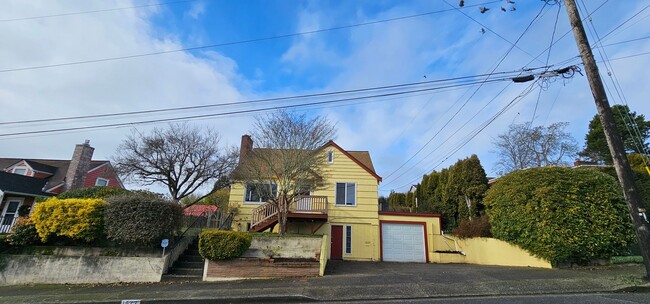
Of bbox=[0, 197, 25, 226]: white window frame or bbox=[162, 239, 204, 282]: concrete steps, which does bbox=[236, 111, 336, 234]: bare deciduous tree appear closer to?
bbox=[162, 239, 204, 282]: concrete steps

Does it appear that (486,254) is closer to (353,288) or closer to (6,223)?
(353,288)

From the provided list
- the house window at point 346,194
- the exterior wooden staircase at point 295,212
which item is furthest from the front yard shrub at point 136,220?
the house window at point 346,194

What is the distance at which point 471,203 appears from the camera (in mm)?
15273

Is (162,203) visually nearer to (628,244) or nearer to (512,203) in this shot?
(512,203)

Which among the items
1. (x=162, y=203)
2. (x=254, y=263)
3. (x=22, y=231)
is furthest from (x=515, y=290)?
(x=22, y=231)

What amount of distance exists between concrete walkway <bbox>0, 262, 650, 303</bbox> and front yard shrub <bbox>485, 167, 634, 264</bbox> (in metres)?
0.65

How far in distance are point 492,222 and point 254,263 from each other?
9403mm

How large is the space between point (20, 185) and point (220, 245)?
67.3 feet

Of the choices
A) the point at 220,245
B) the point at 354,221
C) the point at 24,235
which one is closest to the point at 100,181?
the point at 24,235

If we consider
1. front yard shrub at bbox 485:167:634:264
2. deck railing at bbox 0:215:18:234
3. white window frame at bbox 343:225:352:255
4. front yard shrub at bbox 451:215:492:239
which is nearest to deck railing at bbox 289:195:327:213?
white window frame at bbox 343:225:352:255

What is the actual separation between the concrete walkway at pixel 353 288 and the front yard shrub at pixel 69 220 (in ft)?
5.05

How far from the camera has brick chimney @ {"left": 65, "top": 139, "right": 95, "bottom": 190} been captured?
2178 cm

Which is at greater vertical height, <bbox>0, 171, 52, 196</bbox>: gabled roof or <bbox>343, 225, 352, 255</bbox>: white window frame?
<bbox>0, 171, 52, 196</bbox>: gabled roof

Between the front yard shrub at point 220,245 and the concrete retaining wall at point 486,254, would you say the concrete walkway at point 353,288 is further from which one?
the concrete retaining wall at point 486,254
